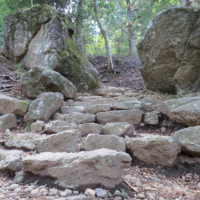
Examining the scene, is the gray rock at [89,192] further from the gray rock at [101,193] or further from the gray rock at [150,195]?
the gray rock at [150,195]

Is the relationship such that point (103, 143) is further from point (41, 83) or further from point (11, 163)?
point (41, 83)

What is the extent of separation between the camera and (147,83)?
17.1 feet

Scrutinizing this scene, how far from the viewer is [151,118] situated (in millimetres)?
3113

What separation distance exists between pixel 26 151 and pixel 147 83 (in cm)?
396

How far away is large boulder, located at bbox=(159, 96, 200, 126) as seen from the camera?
252cm

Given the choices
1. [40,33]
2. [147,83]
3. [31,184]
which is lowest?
[31,184]

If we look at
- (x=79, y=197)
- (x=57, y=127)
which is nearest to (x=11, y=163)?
(x=79, y=197)

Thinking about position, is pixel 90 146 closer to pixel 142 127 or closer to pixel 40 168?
pixel 40 168

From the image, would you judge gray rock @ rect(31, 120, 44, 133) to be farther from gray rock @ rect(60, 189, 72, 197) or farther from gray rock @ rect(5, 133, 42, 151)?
gray rock @ rect(60, 189, 72, 197)

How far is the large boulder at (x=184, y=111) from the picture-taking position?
252cm

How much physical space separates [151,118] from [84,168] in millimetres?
1850

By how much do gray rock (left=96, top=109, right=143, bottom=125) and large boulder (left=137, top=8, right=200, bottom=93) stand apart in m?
1.75

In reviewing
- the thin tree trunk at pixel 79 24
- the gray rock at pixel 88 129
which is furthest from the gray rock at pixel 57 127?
the thin tree trunk at pixel 79 24

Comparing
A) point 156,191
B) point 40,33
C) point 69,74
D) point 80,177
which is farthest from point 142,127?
point 40,33
